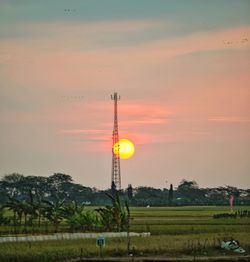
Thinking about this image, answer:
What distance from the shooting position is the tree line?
10743 centimetres

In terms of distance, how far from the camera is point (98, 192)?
11856 cm

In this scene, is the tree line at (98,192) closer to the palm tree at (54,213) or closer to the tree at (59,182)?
the tree at (59,182)

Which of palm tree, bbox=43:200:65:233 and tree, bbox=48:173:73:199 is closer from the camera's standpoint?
palm tree, bbox=43:200:65:233

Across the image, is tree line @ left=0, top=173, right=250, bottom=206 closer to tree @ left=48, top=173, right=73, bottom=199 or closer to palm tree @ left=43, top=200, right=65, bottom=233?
tree @ left=48, top=173, right=73, bottom=199

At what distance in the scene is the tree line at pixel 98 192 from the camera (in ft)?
352

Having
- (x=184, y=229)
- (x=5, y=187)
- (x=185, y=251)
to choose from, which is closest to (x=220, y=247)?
(x=185, y=251)

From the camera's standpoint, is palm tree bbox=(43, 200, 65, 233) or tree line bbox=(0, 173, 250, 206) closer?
palm tree bbox=(43, 200, 65, 233)

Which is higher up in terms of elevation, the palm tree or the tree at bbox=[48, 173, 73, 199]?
the tree at bbox=[48, 173, 73, 199]

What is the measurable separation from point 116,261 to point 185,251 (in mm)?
2936

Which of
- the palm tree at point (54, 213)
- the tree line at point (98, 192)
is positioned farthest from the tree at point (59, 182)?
the palm tree at point (54, 213)

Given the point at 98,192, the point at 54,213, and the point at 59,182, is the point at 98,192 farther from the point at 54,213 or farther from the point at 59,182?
the point at 54,213

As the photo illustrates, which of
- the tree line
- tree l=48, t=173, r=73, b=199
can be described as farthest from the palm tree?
tree l=48, t=173, r=73, b=199

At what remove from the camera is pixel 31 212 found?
34.2 metres

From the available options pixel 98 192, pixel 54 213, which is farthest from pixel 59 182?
pixel 54 213
